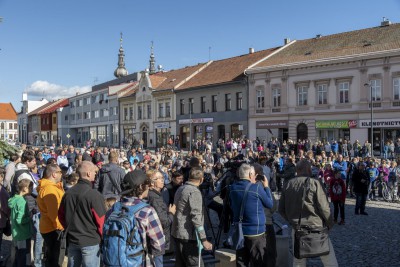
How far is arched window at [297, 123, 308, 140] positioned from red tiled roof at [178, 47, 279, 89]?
26.9 ft

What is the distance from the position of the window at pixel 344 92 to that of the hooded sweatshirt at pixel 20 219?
102ft

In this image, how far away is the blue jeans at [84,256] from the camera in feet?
16.4

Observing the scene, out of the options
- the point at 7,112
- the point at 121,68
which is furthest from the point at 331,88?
the point at 7,112

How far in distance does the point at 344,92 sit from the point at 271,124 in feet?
23.5

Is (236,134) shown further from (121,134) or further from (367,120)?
(121,134)

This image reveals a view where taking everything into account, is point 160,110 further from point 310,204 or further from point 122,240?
point 122,240

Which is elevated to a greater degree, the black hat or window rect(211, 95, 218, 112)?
window rect(211, 95, 218, 112)


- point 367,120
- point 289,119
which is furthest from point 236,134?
point 367,120

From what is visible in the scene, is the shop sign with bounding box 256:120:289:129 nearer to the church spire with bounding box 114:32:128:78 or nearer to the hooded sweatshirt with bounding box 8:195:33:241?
the hooded sweatshirt with bounding box 8:195:33:241

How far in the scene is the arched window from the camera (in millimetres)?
36600

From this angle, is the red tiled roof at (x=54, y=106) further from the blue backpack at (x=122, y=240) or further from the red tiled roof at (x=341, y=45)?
the blue backpack at (x=122, y=240)

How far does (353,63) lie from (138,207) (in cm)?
3183

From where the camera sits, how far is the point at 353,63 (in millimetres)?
33000

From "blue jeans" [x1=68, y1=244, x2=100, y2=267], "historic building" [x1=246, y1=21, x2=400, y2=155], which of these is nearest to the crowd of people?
"blue jeans" [x1=68, y1=244, x2=100, y2=267]
